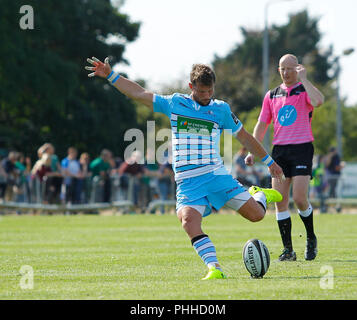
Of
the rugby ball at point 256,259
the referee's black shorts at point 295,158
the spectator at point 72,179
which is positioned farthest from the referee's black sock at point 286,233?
the spectator at point 72,179

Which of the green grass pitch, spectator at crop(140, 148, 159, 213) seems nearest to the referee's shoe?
the green grass pitch

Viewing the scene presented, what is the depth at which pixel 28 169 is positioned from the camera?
2864 cm

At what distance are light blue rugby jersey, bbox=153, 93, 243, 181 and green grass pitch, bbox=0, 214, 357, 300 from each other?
1.14 m

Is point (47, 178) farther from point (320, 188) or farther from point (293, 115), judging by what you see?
point (293, 115)

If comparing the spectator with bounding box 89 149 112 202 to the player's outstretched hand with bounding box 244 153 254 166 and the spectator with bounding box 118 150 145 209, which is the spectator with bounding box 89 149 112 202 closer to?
the spectator with bounding box 118 150 145 209

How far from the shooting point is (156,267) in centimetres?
966

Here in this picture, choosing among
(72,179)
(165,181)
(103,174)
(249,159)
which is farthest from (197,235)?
(165,181)

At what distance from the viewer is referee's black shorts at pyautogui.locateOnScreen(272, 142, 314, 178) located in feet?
35.2

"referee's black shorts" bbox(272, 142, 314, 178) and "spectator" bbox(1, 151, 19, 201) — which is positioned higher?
"spectator" bbox(1, 151, 19, 201)

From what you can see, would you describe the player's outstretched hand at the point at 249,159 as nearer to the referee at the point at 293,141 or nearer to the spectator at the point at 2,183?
the referee at the point at 293,141

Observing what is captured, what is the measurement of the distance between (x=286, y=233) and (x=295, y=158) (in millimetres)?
970

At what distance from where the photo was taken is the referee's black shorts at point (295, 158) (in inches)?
423
